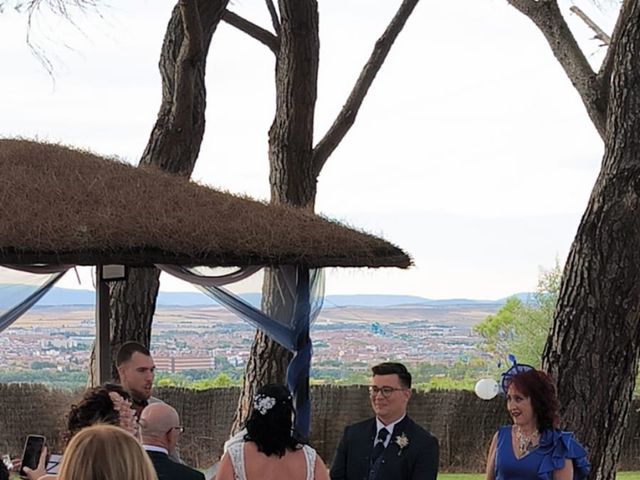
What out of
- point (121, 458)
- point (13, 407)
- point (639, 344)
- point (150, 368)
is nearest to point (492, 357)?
point (13, 407)

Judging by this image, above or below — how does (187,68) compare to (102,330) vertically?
above

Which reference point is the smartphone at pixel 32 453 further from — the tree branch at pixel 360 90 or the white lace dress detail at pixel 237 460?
the tree branch at pixel 360 90

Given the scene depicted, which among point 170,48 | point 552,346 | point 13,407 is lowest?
point 13,407

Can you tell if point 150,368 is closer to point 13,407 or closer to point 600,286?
point 600,286

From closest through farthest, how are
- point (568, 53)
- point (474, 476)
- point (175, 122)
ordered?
point (568, 53), point (175, 122), point (474, 476)

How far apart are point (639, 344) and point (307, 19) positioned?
5767mm

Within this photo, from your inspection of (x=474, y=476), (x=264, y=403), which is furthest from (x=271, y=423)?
(x=474, y=476)

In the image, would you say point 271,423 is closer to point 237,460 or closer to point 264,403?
point 264,403

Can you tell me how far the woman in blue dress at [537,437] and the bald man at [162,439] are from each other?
1.83 metres

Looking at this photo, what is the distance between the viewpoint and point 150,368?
284 inches

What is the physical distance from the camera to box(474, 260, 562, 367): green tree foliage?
34.9 meters

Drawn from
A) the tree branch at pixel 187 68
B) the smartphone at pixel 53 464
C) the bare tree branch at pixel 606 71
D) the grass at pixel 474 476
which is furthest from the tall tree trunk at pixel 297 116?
the grass at pixel 474 476

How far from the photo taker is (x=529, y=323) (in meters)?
35.7

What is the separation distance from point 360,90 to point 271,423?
9583 mm
